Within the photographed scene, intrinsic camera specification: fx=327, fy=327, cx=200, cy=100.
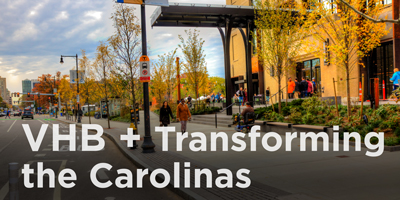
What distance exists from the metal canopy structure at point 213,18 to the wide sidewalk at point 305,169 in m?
13.9

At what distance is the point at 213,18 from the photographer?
81.3 ft

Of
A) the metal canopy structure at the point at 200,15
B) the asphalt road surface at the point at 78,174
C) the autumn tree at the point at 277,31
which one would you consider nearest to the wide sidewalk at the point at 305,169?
the asphalt road surface at the point at 78,174

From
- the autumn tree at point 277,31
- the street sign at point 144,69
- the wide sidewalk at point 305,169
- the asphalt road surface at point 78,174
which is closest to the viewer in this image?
the wide sidewalk at point 305,169

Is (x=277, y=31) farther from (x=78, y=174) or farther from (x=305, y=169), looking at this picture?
(x=78, y=174)

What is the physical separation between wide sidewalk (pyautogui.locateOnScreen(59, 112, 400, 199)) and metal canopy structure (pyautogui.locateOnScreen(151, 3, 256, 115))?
13889 millimetres

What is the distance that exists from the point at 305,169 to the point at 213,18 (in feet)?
63.4

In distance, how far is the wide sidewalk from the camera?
5246 millimetres

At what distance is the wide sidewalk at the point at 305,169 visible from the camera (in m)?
5.25

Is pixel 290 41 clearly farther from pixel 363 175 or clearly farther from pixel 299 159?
pixel 363 175

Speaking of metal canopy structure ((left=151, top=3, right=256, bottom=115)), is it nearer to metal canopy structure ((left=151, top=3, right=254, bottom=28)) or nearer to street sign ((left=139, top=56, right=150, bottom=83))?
metal canopy structure ((left=151, top=3, right=254, bottom=28))

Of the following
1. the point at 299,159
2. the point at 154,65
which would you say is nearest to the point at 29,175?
the point at 299,159

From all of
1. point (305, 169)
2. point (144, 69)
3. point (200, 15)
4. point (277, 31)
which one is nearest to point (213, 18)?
point (200, 15)

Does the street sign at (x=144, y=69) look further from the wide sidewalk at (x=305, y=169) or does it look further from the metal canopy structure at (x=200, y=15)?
the metal canopy structure at (x=200, y=15)

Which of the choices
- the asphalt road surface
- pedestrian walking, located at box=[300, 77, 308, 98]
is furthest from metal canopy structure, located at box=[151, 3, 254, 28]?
the asphalt road surface
